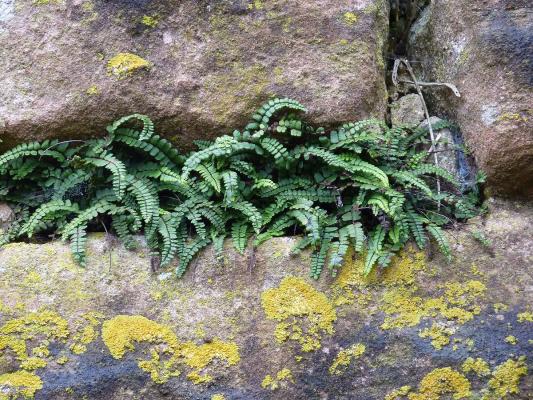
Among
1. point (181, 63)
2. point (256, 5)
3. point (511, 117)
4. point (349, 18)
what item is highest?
point (256, 5)

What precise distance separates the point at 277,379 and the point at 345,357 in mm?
505

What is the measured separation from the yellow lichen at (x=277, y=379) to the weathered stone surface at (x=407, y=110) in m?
2.68

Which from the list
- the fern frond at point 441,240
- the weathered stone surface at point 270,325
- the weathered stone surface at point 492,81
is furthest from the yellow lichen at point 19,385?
the weathered stone surface at point 492,81

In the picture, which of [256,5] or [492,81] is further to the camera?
[256,5]

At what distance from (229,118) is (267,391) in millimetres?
2338

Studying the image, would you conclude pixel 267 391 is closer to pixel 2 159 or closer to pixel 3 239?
pixel 3 239

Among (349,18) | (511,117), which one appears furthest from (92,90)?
(511,117)

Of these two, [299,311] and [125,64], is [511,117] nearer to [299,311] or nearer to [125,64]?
[299,311]

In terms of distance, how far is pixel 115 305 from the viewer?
4.04 m

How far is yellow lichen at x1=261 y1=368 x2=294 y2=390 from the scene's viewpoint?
3730 mm

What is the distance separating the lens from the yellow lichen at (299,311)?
3879 mm

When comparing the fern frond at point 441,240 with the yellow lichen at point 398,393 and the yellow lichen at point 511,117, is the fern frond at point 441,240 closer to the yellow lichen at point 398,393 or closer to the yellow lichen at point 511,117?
the yellow lichen at point 398,393

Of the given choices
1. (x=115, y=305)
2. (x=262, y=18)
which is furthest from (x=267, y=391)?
(x=262, y=18)

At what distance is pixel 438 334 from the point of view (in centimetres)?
382
